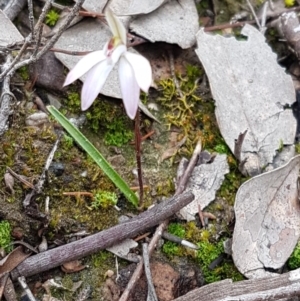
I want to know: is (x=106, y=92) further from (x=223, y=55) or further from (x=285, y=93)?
(x=285, y=93)

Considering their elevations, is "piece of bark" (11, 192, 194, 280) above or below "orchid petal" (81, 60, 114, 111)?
below

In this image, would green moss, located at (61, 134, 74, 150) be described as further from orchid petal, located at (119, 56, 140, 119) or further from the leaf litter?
orchid petal, located at (119, 56, 140, 119)

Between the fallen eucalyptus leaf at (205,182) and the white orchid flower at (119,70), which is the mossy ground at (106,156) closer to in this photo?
the fallen eucalyptus leaf at (205,182)

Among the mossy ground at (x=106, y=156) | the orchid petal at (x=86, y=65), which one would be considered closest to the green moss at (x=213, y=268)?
the mossy ground at (x=106, y=156)

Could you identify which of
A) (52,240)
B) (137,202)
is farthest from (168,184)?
(52,240)

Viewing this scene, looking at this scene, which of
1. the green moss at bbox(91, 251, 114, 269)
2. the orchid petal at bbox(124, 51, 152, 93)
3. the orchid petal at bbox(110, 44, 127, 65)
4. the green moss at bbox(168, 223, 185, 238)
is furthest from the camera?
the green moss at bbox(168, 223, 185, 238)

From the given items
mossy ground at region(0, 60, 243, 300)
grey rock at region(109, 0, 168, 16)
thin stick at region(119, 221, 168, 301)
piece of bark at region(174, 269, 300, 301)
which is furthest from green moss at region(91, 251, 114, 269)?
grey rock at region(109, 0, 168, 16)

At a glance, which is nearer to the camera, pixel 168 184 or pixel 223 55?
pixel 168 184
